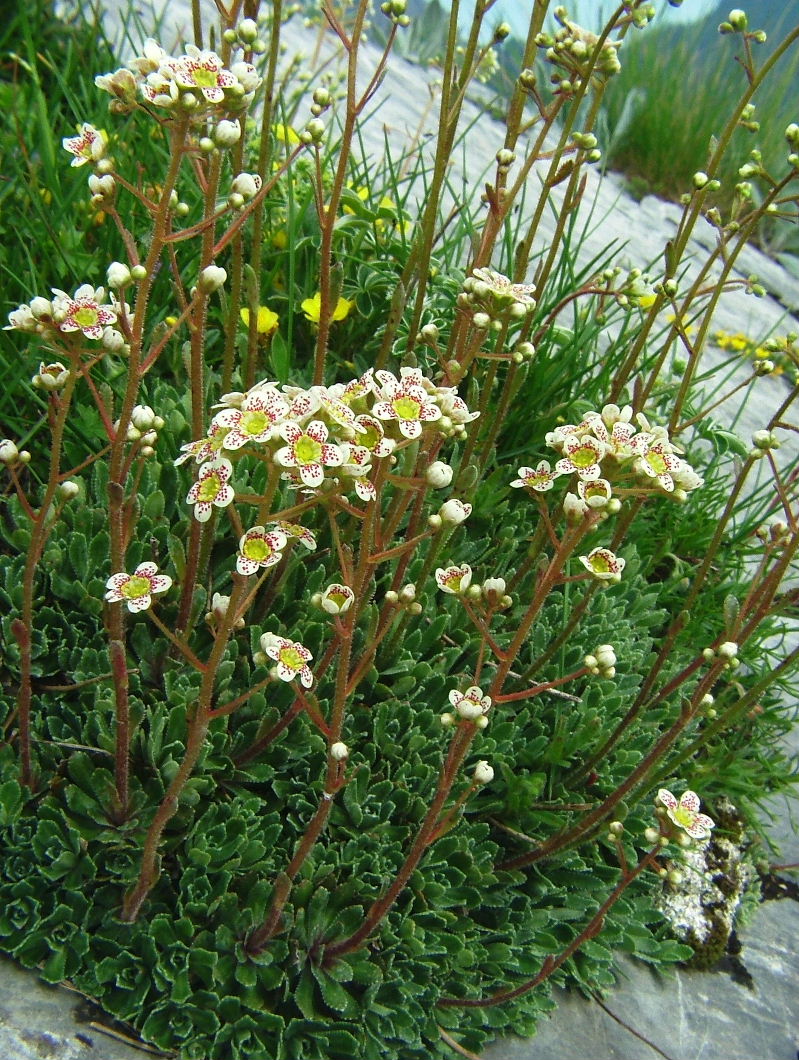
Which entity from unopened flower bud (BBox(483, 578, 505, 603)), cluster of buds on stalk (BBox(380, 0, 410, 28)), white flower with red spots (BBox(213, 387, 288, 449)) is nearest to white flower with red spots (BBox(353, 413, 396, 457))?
white flower with red spots (BBox(213, 387, 288, 449))

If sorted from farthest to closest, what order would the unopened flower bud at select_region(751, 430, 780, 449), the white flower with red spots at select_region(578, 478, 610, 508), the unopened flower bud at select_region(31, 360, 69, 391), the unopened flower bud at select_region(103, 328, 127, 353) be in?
1. the unopened flower bud at select_region(751, 430, 780, 449)
2. the unopened flower bud at select_region(31, 360, 69, 391)
3. the unopened flower bud at select_region(103, 328, 127, 353)
4. the white flower with red spots at select_region(578, 478, 610, 508)

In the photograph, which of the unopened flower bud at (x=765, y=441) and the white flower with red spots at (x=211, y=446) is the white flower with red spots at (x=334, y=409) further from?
the unopened flower bud at (x=765, y=441)

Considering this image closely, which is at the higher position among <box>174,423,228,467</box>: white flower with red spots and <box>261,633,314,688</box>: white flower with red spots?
<box>174,423,228,467</box>: white flower with red spots

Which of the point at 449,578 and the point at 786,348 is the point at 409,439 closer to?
the point at 449,578

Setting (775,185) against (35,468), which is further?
(35,468)

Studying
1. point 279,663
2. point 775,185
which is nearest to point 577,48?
point 775,185

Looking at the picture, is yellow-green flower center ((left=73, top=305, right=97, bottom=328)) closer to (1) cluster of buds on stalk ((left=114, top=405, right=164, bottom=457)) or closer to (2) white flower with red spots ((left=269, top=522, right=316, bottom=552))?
(1) cluster of buds on stalk ((left=114, top=405, right=164, bottom=457))

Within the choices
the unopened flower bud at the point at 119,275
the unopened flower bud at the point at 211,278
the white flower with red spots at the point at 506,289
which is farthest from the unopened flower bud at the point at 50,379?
the white flower with red spots at the point at 506,289

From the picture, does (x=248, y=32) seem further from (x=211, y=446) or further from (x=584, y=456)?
(x=584, y=456)
